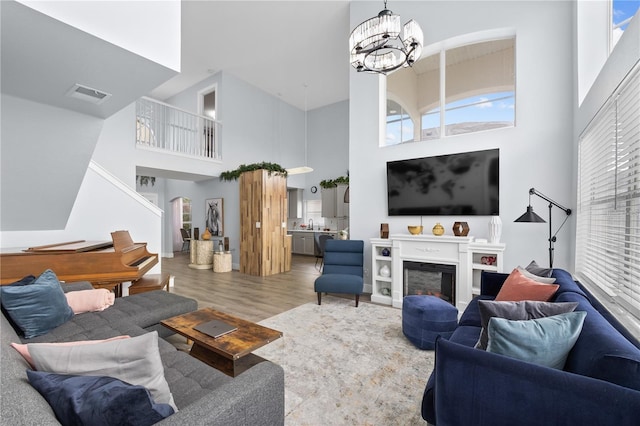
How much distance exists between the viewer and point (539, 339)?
1.21 m

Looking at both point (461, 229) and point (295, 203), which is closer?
point (461, 229)

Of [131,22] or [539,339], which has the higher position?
[131,22]

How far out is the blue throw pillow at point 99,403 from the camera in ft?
2.55

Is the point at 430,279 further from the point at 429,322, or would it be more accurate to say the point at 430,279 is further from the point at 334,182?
the point at 334,182

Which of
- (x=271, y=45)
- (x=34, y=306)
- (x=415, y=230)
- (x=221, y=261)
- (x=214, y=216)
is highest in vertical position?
(x=271, y=45)

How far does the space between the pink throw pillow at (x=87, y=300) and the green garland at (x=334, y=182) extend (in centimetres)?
645

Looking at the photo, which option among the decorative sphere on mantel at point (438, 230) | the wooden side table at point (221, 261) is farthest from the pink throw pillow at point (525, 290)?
the wooden side table at point (221, 261)

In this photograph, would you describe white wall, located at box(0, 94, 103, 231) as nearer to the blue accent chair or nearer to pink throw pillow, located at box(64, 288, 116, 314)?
pink throw pillow, located at box(64, 288, 116, 314)

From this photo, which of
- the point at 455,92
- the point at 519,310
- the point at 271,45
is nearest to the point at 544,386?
the point at 519,310

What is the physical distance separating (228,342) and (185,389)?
0.56 metres

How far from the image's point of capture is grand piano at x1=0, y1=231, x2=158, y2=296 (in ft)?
8.61

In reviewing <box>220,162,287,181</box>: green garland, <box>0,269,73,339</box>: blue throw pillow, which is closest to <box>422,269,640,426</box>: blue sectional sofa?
<box>0,269,73,339</box>: blue throw pillow

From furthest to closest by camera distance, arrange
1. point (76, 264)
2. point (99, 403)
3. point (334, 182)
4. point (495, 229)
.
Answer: point (334, 182) → point (495, 229) → point (76, 264) → point (99, 403)

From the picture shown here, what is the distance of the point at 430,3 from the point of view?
13.8 feet
